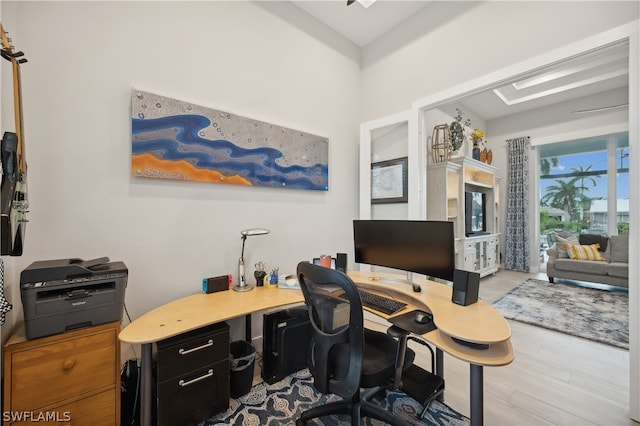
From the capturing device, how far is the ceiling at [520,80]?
108 inches

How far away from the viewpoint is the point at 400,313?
161 cm

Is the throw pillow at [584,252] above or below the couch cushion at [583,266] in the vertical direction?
above

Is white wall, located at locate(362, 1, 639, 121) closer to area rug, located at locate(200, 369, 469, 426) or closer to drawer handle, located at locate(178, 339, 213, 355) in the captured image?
area rug, located at locate(200, 369, 469, 426)

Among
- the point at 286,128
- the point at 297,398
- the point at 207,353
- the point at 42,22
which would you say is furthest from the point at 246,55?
the point at 297,398

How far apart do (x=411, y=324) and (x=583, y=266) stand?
4.86 metres

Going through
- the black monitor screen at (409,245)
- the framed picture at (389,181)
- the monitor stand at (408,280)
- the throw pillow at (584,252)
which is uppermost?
the framed picture at (389,181)

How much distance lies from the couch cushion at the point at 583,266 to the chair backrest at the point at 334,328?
5.23 meters

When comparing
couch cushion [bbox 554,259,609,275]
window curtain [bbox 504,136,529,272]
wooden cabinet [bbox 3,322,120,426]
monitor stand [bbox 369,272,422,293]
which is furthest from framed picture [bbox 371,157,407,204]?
window curtain [bbox 504,136,529,272]

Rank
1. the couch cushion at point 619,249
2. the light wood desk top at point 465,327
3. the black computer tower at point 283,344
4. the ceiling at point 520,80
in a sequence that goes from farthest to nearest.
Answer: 1. the couch cushion at point 619,249
2. the ceiling at point 520,80
3. the black computer tower at point 283,344
4. the light wood desk top at point 465,327

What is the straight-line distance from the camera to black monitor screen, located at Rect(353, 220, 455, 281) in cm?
167

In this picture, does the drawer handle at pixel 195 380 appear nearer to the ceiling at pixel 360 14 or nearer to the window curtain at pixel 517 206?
the ceiling at pixel 360 14

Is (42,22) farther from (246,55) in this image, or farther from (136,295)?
(136,295)

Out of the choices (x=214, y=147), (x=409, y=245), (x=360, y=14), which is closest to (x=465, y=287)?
(x=409, y=245)

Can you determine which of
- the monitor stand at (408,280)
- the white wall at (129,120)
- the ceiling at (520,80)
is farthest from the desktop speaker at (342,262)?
the ceiling at (520,80)
